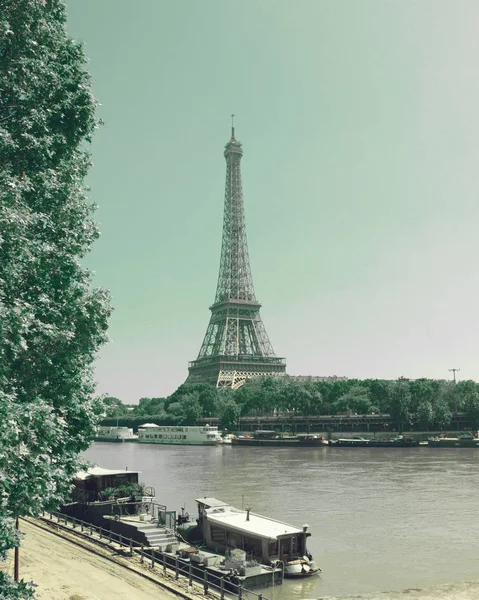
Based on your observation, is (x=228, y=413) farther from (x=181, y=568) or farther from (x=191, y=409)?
(x=181, y=568)

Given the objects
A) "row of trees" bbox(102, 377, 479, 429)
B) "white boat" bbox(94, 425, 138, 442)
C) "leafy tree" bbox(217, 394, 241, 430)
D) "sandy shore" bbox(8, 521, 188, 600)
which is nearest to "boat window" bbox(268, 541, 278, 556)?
"sandy shore" bbox(8, 521, 188, 600)

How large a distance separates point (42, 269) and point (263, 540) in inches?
683

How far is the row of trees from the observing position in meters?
108

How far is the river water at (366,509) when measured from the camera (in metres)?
23.4

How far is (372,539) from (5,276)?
82.8 feet

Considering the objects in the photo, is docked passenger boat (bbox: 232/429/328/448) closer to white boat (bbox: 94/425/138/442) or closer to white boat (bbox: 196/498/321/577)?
white boat (bbox: 94/425/138/442)

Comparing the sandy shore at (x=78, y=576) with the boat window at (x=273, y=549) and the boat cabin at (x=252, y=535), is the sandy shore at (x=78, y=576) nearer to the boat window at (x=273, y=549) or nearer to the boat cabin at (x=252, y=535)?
the boat cabin at (x=252, y=535)

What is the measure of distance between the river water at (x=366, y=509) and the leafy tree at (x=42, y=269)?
1427cm

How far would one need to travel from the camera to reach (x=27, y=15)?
11.8 meters

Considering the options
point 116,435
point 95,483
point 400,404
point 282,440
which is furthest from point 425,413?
point 95,483

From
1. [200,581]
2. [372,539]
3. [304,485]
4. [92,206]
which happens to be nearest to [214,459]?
[304,485]

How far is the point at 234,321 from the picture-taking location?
161 metres

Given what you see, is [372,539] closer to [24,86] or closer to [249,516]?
[249,516]

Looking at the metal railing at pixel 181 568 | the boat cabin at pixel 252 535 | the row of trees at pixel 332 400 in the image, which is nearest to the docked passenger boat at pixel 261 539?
the boat cabin at pixel 252 535
